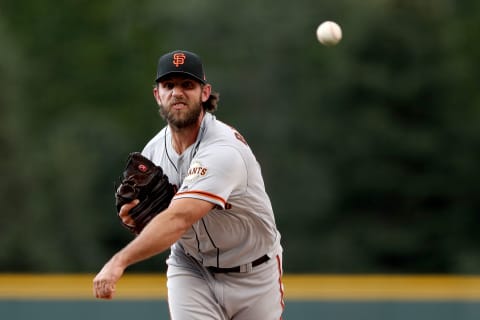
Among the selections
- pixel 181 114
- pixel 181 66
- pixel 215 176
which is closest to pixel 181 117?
pixel 181 114

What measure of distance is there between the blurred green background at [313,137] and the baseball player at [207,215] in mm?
17307

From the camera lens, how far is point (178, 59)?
5102 mm

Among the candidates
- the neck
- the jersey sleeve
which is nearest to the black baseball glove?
the neck

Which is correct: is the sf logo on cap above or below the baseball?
below

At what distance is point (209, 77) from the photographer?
25250mm

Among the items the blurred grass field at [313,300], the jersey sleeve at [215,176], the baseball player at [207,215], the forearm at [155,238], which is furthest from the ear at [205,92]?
the blurred grass field at [313,300]

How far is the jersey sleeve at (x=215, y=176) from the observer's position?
4.88 meters

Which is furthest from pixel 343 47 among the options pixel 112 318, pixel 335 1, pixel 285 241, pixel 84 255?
pixel 112 318

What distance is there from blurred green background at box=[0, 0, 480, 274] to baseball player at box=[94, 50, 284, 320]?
56.8 ft

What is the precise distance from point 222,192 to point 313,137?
21312mm

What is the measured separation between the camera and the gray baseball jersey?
4.94 meters

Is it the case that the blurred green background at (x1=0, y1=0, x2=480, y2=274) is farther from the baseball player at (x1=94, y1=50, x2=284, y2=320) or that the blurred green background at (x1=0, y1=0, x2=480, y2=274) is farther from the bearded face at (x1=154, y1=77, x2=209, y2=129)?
the bearded face at (x1=154, y1=77, x2=209, y2=129)

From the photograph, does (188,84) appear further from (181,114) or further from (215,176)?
(215,176)

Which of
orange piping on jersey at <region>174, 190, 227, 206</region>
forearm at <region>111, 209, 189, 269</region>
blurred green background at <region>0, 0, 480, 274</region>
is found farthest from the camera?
blurred green background at <region>0, 0, 480, 274</region>
